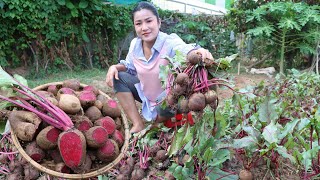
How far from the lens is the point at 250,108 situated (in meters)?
2.23

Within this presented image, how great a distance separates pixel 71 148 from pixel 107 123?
33 cm

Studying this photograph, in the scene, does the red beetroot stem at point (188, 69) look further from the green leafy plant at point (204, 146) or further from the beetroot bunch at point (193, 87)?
the green leafy plant at point (204, 146)

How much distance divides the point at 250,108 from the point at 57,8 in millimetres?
4704

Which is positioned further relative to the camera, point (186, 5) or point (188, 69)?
→ point (186, 5)

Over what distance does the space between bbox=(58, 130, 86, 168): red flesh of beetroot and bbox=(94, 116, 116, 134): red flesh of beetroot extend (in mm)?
235

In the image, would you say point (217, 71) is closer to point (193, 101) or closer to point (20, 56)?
point (193, 101)

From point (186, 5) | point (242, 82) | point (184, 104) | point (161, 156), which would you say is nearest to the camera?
point (184, 104)

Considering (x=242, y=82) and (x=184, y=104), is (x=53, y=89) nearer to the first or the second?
(x=184, y=104)

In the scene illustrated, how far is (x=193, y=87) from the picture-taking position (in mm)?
1472

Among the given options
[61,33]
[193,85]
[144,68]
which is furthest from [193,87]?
[61,33]

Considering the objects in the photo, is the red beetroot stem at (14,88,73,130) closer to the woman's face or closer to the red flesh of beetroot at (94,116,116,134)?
the red flesh of beetroot at (94,116,116,134)

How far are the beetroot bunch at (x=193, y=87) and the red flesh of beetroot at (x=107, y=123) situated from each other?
25.6 inches

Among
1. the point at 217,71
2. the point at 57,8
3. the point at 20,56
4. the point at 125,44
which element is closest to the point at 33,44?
the point at 20,56

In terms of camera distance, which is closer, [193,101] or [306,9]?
[193,101]
